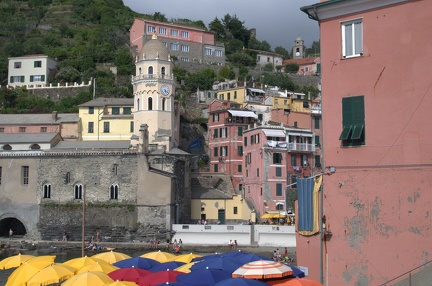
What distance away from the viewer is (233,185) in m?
69.8

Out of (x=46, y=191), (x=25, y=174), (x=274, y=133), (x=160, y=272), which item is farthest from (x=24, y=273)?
(x=274, y=133)

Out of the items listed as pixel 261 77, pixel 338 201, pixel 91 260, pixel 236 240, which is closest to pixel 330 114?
pixel 338 201

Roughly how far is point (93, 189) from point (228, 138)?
19090 mm

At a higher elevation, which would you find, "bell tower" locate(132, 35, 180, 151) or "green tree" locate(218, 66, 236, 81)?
"green tree" locate(218, 66, 236, 81)

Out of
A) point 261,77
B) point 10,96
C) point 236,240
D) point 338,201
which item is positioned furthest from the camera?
point 261,77

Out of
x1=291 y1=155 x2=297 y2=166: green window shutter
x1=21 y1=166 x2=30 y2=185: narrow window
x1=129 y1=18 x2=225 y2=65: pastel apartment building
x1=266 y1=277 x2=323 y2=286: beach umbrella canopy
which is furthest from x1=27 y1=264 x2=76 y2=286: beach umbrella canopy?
x1=129 y1=18 x2=225 y2=65: pastel apartment building

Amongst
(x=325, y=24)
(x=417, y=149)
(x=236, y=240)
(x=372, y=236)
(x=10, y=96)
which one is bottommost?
(x=236, y=240)

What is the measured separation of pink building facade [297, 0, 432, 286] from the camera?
14266 millimetres

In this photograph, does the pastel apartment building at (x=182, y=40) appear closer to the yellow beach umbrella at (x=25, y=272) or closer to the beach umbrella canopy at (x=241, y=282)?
the yellow beach umbrella at (x=25, y=272)

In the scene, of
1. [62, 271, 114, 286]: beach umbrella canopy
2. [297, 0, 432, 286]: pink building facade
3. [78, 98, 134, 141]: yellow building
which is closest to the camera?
[297, 0, 432, 286]: pink building facade

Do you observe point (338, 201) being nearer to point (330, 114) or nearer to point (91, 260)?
point (330, 114)

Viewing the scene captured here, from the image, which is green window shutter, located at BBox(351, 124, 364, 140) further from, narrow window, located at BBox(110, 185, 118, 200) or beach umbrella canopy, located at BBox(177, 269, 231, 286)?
narrow window, located at BBox(110, 185, 118, 200)

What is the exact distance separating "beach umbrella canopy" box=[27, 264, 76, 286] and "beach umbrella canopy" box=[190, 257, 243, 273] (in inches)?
207

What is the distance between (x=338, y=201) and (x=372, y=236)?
131cm
